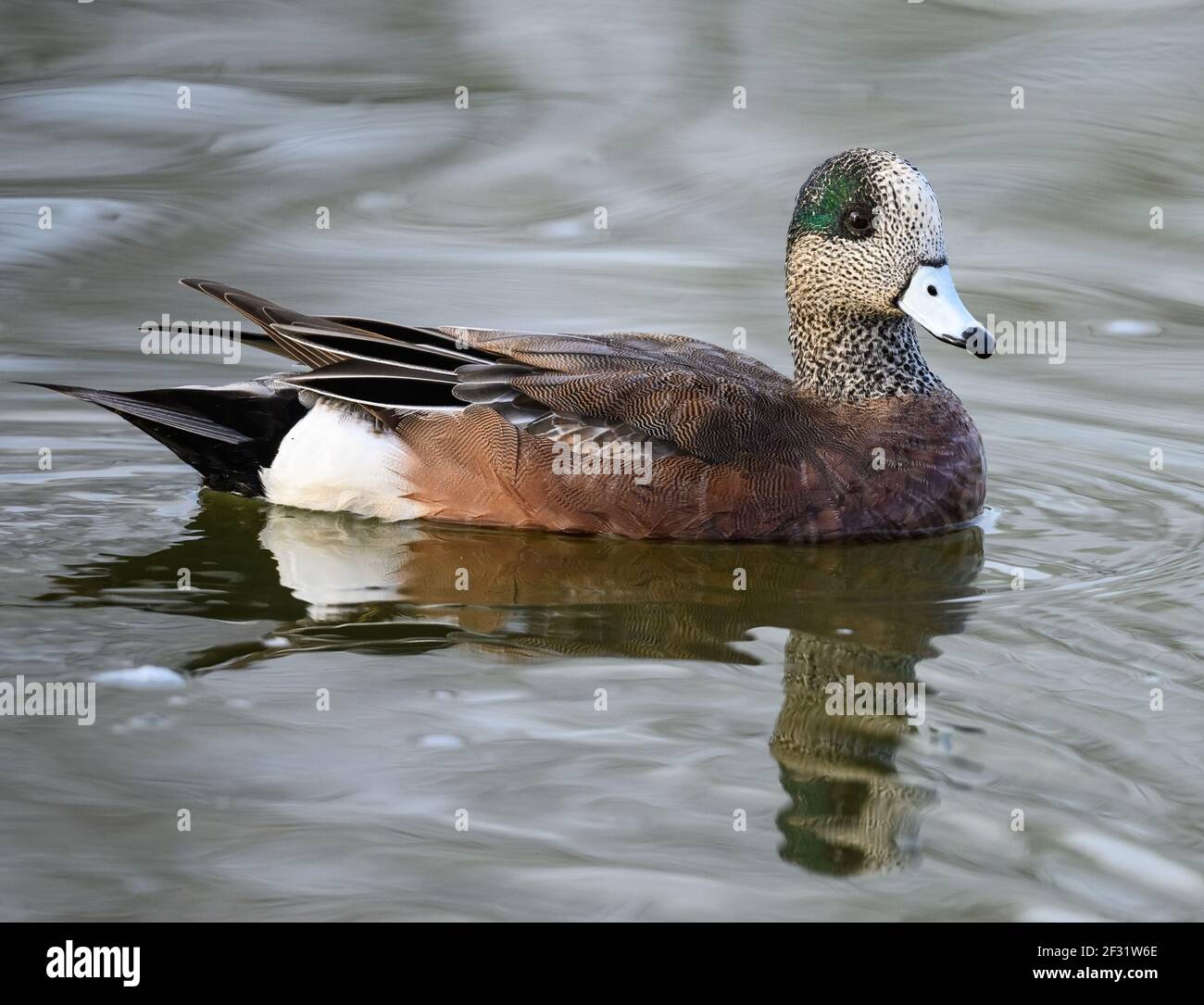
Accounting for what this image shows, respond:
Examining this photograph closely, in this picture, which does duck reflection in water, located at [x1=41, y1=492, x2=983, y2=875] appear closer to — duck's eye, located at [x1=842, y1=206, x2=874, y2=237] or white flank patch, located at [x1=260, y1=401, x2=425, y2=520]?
white flank patch, located at [x1=260, y1=401, x2=425, y2=520]

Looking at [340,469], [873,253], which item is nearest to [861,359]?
[873,253]

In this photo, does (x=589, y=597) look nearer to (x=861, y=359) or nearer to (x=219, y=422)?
(x=861, y=359)

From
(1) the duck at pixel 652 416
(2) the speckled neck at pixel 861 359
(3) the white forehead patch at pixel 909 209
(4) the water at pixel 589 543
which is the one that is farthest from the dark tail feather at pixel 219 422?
(3) the white forehead patch at pixel 909 209

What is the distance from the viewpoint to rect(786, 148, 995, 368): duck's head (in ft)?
19.6

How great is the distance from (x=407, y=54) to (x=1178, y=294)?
5.01 meters

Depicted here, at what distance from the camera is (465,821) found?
4023mm

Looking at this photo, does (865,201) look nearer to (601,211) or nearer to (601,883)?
(601,883)

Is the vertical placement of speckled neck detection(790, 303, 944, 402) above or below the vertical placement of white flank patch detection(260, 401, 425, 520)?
above

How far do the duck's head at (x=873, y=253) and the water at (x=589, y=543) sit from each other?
2.59 ft

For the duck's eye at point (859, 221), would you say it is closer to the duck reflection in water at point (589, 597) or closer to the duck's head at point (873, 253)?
the duck's head at point (873, 253)

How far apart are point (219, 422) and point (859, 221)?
7.42ft

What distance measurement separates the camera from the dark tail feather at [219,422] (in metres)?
6.24

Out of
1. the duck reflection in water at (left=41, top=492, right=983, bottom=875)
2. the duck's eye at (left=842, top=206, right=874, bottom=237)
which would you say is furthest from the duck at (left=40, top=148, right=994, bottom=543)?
the duck reflection in water at (left=41, top=492, right=983, bottom=875)

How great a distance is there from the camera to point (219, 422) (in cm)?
631
